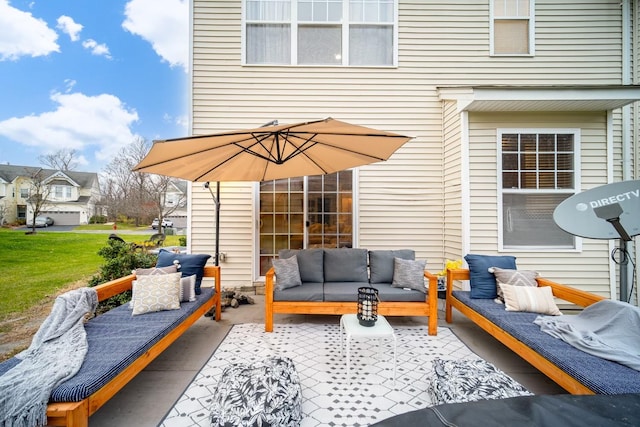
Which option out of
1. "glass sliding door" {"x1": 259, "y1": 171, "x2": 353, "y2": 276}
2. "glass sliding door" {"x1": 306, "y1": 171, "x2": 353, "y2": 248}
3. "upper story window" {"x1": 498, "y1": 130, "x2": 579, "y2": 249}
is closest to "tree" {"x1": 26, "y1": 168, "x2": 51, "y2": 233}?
"glass sliding door" {"x1": 259, "y1": 171, "x2": 353, "y2": 276}

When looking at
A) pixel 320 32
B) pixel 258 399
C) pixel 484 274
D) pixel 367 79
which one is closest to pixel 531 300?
pixel 484 274

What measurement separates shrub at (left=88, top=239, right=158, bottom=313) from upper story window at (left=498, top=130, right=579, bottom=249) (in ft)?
17.7

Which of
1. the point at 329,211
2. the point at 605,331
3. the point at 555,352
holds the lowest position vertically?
the point at 555,352

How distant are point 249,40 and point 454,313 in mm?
5517

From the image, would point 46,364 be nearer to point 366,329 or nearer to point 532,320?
point 366,329

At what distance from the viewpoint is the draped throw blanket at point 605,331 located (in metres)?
2.05

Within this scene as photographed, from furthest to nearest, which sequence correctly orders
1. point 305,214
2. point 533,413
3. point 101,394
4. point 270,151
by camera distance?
point 305,214 → point 270,151 → point 101,394 → point 533,413

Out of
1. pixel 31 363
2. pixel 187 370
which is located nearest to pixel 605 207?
pixel 187 370

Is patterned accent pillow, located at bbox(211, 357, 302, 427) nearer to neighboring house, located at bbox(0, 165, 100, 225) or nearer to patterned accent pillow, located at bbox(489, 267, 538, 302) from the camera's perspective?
patterned accent pillow, located at bbox(489, 267, 538, 302)

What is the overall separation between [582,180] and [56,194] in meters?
7.77

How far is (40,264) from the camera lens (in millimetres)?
3826

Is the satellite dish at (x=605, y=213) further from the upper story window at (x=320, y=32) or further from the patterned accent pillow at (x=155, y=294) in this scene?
the patterned accent pillow at (x=155, y=294)

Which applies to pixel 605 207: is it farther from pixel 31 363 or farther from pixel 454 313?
pixel 31 363

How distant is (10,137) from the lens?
3.52 metres
